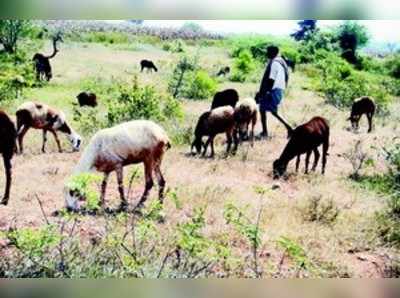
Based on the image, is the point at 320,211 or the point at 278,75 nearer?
the point at 320,211

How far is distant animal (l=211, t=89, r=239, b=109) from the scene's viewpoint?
8.08 ft

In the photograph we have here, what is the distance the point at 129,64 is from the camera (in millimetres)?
2455

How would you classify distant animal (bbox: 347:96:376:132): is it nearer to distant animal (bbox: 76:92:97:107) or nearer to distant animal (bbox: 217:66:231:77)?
distant animal (bbox: 217:66:231:77)

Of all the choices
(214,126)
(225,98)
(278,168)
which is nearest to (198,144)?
(214,126)

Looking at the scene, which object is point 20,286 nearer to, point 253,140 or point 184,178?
point 184,178

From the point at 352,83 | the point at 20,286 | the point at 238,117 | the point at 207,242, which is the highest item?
the point at 352,83

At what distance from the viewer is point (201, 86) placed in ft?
8.09

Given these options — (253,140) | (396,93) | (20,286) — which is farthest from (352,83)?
(20,286)

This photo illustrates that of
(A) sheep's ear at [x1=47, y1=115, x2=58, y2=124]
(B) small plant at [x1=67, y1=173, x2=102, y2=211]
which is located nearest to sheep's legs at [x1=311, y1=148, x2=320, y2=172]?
(B) small plant at [x1=67, y1=173, x2=102, y2=211]

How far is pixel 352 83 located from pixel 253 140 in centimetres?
43

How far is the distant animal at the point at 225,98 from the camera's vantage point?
246cm

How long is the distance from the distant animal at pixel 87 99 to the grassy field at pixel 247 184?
2cm

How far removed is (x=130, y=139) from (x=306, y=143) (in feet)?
2.15

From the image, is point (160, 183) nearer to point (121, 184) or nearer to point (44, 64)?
point (121, 184)
